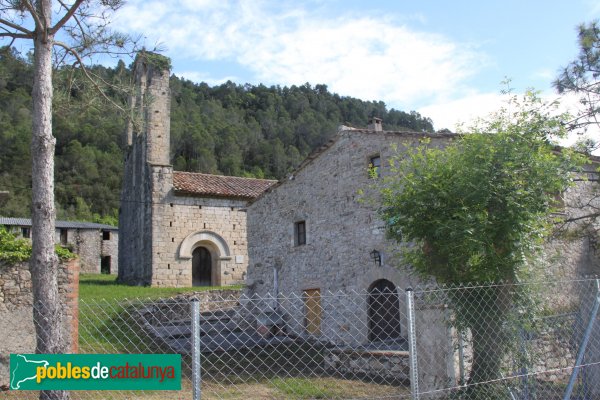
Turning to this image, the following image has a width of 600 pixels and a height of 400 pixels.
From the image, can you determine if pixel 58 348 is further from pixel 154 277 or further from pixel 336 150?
pixel 154 277

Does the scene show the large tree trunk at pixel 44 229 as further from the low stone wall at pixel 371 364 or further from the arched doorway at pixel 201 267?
the arched doorway at pixel 201 267

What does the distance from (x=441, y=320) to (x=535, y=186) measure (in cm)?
171

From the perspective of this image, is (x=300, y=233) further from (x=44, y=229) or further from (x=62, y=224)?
(x=62, y=224)

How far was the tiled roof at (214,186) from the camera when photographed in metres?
22.4

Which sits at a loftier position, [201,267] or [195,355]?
[201,267]

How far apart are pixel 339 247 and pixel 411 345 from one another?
9.94m

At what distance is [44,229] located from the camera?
5297 mm

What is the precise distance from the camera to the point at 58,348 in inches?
204

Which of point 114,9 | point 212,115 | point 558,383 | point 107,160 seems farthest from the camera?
point 212,115

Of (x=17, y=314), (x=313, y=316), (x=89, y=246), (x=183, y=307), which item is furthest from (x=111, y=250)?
(x=17, y=314)

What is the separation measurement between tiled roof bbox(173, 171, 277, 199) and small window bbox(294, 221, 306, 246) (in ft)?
24.9

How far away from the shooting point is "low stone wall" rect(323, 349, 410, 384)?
1034 cm

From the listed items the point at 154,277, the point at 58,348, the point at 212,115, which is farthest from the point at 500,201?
the point at 212,115

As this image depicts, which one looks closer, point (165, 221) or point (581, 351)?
point (581, 351)
